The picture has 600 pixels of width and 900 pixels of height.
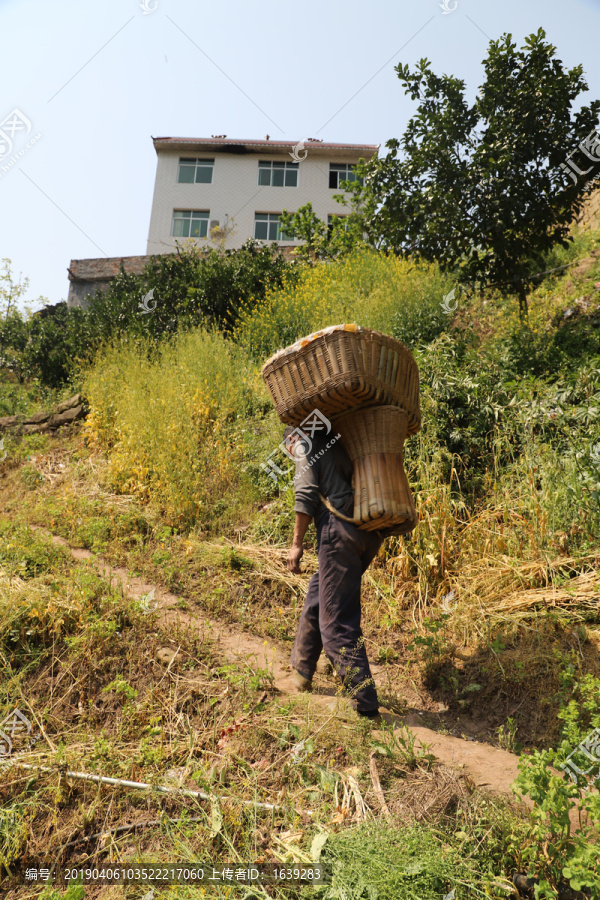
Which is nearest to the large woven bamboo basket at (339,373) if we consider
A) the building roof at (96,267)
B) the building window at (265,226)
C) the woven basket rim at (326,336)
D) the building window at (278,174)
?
the woven basket rim at (326,336)

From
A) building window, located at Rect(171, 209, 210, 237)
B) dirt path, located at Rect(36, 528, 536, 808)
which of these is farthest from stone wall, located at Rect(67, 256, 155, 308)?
dirt path, located at Rect(36, 528, 536, 808)

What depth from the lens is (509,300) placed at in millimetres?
9289

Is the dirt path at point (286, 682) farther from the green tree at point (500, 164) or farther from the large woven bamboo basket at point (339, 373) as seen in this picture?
the green tree at point (500, 164)

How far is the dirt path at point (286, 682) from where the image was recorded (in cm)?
293

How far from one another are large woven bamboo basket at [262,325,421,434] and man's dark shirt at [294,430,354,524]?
0.64 feet

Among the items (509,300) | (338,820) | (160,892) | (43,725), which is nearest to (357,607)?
(338,820)

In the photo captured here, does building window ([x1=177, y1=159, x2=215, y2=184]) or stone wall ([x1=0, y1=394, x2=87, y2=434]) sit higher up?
building window ([x1=177, y1=159, x2=215, y2=184])

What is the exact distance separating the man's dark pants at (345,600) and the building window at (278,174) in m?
22.9

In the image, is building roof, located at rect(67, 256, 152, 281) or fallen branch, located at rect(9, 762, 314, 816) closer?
fallen branch, located at rect(9, 762, 314, 816)

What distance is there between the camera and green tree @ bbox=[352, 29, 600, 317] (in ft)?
24.0

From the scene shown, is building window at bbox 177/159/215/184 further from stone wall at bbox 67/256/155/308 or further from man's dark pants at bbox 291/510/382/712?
man's dark pants at bbox 291/510/382/712

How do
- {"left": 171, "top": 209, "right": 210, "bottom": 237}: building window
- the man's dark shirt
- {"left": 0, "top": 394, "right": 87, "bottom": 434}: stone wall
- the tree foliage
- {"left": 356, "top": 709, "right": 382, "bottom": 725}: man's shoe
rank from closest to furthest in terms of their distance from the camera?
{"left": 356, "top": 709, "right": 382, "bottom": 725}: man's shoe
the man's dark shirt
{"left": 0, "top": 394, "right": 87, "bottom": 434}: stone wall
the tree foliage
{"left": 171, "top": 209, "right": 210, "bottom": 237}: building window

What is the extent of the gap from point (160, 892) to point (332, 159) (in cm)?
2527

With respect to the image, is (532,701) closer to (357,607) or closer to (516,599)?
(516,599)
